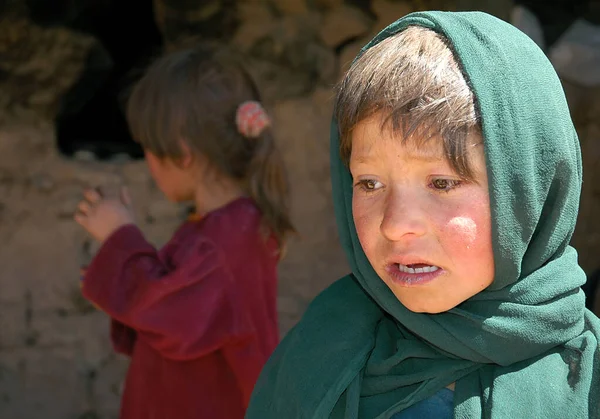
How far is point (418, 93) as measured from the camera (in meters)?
1.23

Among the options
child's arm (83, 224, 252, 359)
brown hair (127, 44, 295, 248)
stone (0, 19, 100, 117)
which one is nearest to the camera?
child's arm (83, 224, 252, 359)

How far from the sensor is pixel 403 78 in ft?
4.08

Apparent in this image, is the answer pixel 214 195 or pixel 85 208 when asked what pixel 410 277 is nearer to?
pixel 214 195

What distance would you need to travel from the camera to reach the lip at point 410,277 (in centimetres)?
124

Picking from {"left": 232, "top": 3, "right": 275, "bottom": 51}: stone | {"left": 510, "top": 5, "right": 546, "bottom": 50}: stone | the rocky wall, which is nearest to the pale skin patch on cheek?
the rocky wall

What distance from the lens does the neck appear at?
2293 millimetres

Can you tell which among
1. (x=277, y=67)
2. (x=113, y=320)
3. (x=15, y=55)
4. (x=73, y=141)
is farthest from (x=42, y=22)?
(x=113, y=320)

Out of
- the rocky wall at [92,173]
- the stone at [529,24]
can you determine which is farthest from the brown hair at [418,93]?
the stone at [529,24]

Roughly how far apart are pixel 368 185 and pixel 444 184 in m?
0.13

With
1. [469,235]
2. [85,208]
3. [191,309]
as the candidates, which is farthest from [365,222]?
[85,208]

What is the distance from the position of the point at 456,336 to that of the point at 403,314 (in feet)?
0.32

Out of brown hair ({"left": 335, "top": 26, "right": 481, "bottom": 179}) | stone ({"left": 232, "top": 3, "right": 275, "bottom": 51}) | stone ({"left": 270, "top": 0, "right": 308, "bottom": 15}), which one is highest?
brown hair ({"left": 335, "top": 26, "right": 481, "bottom": 179})

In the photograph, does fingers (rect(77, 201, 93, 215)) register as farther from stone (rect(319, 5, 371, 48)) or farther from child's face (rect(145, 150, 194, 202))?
stone (rect(319, 5, 371, 48))

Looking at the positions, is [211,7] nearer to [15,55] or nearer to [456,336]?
[15,55]
